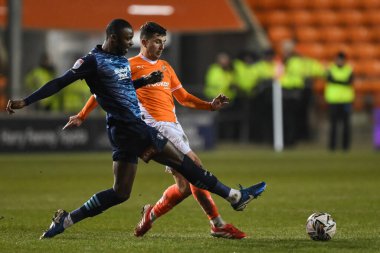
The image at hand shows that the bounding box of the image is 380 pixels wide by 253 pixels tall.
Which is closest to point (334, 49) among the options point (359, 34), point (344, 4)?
point (359, 34)

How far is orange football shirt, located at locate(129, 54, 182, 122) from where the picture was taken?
8.66 metres

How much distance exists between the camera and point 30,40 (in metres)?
28.7

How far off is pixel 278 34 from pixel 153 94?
67.5 feet

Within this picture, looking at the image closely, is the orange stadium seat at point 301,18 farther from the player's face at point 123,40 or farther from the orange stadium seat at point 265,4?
the player's face at point 123,40

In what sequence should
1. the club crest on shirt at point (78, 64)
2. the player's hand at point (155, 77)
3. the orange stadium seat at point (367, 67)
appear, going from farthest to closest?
the orange stadium seat at point (367, 67)
the player's hand at point (155, 77)
the club crest on shirt at point (78, 64)

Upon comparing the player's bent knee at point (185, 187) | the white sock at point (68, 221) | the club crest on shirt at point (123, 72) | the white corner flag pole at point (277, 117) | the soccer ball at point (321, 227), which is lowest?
the white corner flag pole at point (277, 117)

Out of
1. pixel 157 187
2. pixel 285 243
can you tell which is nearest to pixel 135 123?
pixel 285 243

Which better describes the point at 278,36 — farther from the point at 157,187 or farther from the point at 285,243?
the point at 285,243

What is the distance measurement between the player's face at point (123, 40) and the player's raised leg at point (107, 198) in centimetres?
89

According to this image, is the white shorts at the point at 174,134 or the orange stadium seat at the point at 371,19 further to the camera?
the orange stadium seat at the point at 371,19

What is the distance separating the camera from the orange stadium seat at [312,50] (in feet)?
93.7

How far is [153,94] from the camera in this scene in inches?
341

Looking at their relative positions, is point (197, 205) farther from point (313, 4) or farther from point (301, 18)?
point (313, 4)

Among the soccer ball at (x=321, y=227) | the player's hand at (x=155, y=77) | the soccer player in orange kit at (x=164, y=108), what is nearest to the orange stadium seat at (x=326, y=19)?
the soccer player in orange kit at (x=164, y=108)
